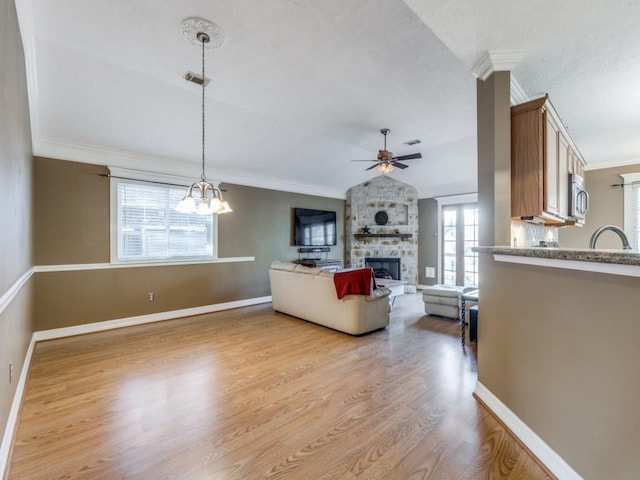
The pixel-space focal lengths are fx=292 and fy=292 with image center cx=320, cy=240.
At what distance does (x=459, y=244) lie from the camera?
279 inches

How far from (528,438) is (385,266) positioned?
5.85m

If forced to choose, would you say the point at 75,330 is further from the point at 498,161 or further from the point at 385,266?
the point at 385,266

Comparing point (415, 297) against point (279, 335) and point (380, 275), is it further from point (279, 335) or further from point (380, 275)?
point (279, 335)

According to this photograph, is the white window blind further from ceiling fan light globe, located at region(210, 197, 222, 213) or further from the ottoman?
ceiling fan light globe, located at region(210, 197, 222, 213)

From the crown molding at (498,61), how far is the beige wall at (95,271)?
14.8ft

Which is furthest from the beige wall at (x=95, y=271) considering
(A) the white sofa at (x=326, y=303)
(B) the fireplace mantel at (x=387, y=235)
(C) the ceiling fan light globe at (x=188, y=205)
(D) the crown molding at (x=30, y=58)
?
(B) the fireplace mantel at (x=387, y=235)

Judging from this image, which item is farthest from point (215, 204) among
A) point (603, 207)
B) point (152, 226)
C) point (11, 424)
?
point (603, 207)

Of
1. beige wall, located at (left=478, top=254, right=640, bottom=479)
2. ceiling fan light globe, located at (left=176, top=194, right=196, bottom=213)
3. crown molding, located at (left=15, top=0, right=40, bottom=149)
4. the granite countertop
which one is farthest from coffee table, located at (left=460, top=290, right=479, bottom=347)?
crown molding, located at (left=15, top=0, right=40, bottom=149)

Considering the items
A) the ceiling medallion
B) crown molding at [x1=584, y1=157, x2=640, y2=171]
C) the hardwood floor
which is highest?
the ceiling medallion

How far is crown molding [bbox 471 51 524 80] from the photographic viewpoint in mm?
2225

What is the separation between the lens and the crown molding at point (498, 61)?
2225mm

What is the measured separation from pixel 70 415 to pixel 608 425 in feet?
10.9

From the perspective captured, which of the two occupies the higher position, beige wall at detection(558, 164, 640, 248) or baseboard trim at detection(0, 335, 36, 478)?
beige wall at detection(558, 164, 640, 248)

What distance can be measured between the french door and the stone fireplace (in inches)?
28.4
